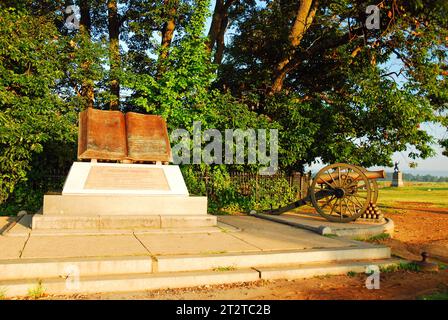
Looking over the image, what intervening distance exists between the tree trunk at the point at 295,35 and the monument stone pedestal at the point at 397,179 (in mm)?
25389

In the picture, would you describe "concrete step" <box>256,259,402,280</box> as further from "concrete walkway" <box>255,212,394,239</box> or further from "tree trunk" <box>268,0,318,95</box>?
"tree trunk" <box>268,0,318,95</box>

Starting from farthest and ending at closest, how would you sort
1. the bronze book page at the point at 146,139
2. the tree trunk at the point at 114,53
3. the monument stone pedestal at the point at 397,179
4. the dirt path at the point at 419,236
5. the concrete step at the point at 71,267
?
the monument stone pedestal at the point at 397,179
the tree trunk at the point at 114,53
the bronze book page at the point at 146,139
the dirt path at the point at 419,236
the concrete step at the point at 71,267

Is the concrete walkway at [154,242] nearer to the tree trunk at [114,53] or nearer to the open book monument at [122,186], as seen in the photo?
the open book monument at [122,186]

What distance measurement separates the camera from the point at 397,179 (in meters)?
36.9

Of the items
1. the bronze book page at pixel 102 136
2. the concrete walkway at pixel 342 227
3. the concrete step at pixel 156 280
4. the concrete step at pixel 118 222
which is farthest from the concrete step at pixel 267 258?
the bronze book page at pixel 102 136

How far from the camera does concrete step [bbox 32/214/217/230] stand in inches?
277

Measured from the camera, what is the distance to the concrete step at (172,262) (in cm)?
482

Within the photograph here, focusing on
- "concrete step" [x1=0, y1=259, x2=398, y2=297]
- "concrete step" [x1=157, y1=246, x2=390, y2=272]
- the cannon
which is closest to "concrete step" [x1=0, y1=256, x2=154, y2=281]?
"concrete step" [x1=0, y1=259, x2=398, y2=297]

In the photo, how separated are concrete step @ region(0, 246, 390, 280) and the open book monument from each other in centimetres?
228

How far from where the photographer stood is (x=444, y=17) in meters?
11.7

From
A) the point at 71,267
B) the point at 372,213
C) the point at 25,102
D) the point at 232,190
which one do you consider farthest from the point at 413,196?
the point at 71,267

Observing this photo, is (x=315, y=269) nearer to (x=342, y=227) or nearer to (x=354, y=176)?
(x=342, y=227)

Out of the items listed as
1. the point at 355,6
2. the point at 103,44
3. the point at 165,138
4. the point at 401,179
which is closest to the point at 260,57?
the point at 355,6
